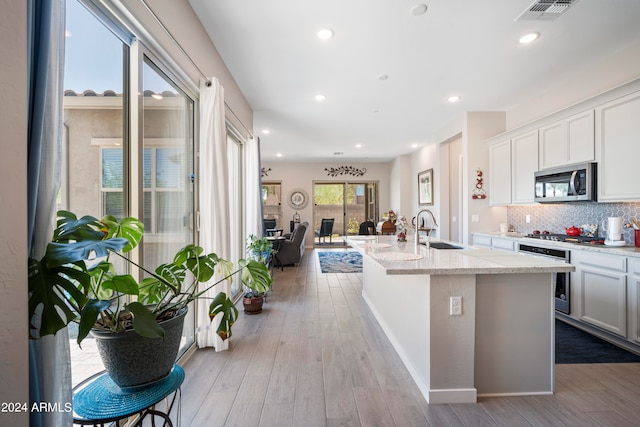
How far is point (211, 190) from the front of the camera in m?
2.45

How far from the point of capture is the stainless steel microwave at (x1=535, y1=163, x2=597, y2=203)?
2990mm

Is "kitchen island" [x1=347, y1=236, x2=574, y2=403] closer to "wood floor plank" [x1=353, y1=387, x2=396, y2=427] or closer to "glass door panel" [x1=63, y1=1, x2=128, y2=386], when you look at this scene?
"wood floor plank" [x1=353, y1=387, x2=396, y2=427]

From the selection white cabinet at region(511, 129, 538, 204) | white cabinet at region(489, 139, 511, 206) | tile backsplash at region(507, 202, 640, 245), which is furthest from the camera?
white cabinet at region(489, 139, 511, 206)

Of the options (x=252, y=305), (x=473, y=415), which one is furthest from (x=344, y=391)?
(x=252, y=305)

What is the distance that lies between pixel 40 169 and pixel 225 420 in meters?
1.63

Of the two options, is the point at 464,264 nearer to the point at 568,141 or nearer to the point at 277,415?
the point at 277,415

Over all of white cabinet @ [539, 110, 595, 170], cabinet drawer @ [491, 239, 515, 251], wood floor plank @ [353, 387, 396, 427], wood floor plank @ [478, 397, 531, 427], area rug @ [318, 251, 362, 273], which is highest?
white cabinet @ [539, 110, 595, 170]

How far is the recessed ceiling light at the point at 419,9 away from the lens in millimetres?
2203

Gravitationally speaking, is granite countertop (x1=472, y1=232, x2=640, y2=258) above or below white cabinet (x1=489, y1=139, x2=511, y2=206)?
below

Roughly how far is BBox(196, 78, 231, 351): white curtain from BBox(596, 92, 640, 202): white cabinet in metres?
3.79

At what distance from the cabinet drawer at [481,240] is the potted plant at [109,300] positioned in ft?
14.0

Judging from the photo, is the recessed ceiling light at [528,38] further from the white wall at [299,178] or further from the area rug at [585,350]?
the white wall at [299,178]

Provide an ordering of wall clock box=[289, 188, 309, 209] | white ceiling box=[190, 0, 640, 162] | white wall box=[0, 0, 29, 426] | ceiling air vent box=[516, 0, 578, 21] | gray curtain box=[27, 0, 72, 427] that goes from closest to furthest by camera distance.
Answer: white wall box=[0, 0, 29, 426]
gray curtain box=[27, 0, 72, 427]
ceiling air vent box=[516, 0, 578, 21]
white ceiling box=[190, 0, 640, 162]
wall clock box=[289, 188, 309, 209]

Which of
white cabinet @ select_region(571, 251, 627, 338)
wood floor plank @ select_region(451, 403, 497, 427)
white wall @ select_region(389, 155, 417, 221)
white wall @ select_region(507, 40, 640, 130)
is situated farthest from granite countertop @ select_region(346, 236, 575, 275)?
white wall @ select_region(389, 155, 417, 221)
